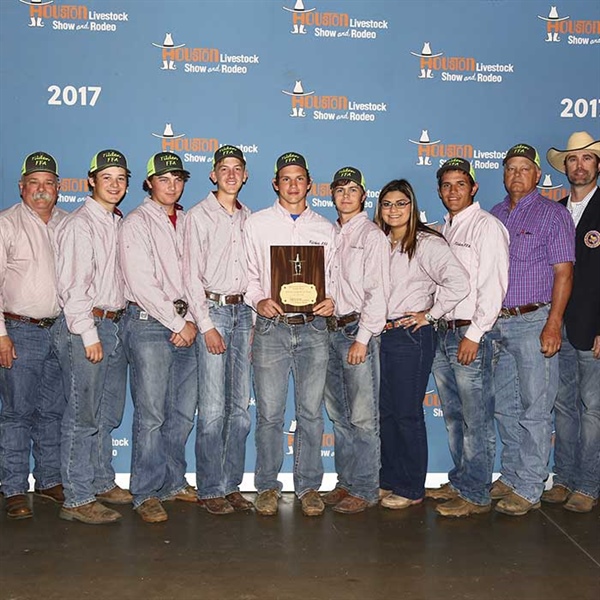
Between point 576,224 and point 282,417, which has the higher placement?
point 576,224

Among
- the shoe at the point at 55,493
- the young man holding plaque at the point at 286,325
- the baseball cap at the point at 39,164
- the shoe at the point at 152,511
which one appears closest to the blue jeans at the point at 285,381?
the young man holding plaque at the point at 286,325

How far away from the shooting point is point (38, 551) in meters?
3.61

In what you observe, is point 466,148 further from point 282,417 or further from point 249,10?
point 282,417

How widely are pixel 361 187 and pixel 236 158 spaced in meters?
0.70

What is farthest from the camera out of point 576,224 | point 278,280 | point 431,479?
point 431,479

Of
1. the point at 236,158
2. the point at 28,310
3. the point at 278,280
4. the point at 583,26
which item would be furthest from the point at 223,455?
the point at 583,26

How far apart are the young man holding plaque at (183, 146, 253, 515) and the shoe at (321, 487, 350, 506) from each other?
481mm

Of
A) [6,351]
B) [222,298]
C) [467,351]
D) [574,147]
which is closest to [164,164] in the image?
[222,298]

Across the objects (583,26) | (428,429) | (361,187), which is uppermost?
(583,26)

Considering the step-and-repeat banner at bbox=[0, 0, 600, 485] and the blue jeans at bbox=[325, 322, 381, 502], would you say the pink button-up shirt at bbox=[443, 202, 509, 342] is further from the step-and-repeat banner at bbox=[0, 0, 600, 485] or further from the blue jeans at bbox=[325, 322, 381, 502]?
the step-and-repeat banner at bbox=[0, 0, 600, 485]

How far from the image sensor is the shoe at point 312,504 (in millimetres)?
4137

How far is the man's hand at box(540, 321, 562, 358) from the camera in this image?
4.16 metres

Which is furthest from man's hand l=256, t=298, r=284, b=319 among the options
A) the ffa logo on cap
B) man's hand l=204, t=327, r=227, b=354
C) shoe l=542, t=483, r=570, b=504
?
shoe l=542, t=483, r=570, b=504

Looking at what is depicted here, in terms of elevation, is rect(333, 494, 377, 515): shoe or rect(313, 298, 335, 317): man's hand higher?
rect(313, 298, 335, 317): man's hand
